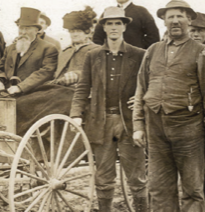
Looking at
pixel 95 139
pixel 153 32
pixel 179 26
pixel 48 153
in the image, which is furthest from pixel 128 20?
pixel 48 153

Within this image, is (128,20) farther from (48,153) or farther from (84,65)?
(48,153)

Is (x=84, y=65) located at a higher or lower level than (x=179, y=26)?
lower

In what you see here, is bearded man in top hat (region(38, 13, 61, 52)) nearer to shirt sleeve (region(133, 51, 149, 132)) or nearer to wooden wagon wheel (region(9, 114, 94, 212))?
wooden wagon wheel (region(9, 114, 94, 212))

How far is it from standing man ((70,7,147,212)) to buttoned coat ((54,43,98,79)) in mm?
254

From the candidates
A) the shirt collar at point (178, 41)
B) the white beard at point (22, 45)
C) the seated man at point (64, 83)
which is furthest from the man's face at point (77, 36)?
the shirt collar at point (178, 41)

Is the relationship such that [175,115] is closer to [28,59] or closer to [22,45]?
[28,59]

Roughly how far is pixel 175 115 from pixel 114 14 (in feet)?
4.05

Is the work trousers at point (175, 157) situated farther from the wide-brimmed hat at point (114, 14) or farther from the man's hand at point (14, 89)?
the man's hand at point (14, 89)

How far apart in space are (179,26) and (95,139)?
1276 mm

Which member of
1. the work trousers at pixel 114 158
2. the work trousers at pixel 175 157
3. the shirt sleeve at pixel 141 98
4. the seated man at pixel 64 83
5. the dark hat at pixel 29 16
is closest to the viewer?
the work trousers at pixel 175 157

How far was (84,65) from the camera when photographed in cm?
429

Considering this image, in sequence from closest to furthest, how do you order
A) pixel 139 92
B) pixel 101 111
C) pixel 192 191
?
pixel 192 191 < pixel 139 92 < pixel 101 111

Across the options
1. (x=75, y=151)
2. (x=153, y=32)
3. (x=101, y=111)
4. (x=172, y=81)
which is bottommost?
(x=75, y=151)

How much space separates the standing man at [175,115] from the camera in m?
3.47
